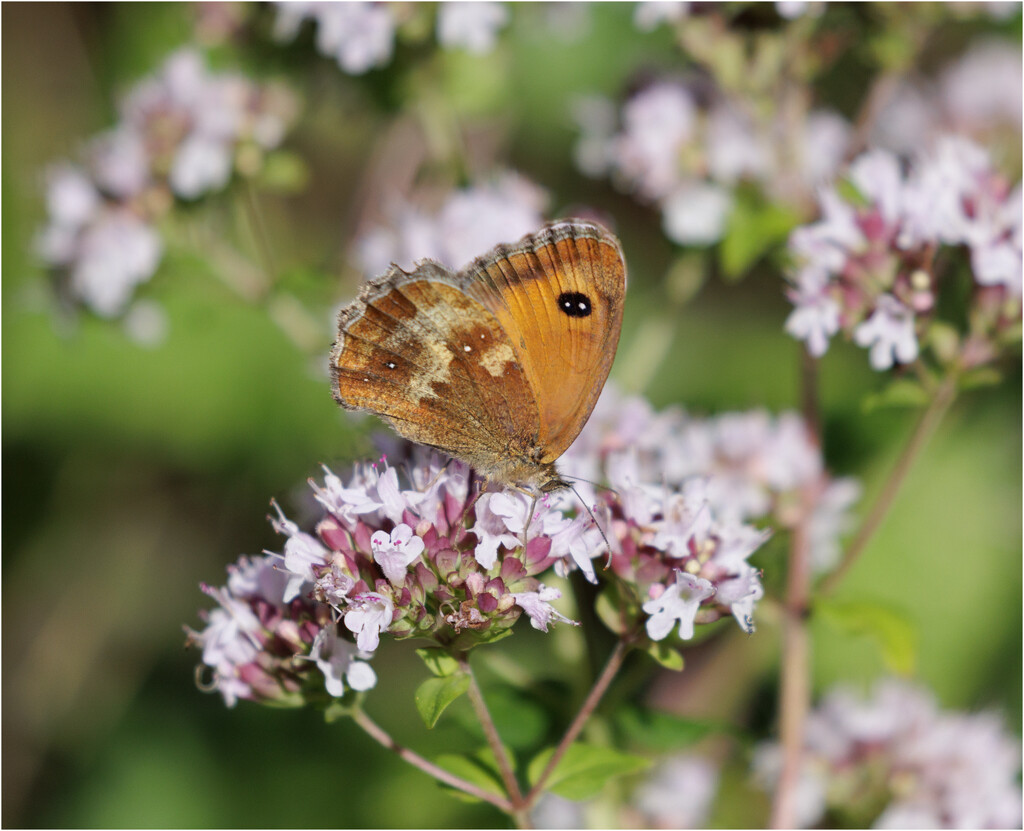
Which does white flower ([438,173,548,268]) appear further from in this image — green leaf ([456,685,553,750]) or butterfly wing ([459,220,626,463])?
green leaf ([456,685,553,750])

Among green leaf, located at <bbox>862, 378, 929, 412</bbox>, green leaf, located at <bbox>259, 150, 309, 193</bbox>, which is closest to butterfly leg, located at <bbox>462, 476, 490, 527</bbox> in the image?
green leaf, located at <bbox>862, 378, 929, 412</bbox>

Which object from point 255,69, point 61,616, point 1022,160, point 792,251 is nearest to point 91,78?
point 255,69

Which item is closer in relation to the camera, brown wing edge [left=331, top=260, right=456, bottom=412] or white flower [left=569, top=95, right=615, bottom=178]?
brown wing edge [left=331, top=260, right=456, bottom=412]

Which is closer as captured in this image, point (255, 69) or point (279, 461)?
point (255, 69)

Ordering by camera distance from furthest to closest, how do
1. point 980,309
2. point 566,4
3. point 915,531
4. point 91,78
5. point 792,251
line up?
point 91,78, point 915,531, point 566,4, point 792,251, point 980,309

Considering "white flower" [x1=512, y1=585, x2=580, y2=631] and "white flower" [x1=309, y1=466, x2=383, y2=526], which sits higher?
"white flower" [x1=309, y1=466, x2=383, y2=526]

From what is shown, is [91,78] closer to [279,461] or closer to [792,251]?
[279,461]

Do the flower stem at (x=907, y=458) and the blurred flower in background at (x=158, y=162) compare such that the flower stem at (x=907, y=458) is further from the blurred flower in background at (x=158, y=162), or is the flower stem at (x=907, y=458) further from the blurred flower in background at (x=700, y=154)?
the blurred flower in background at (x=158, y=162)

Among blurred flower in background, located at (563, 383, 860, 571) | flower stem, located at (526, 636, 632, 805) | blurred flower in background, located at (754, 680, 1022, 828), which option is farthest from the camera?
blurred flower in background, located at (754, 680, 1022, 828)
